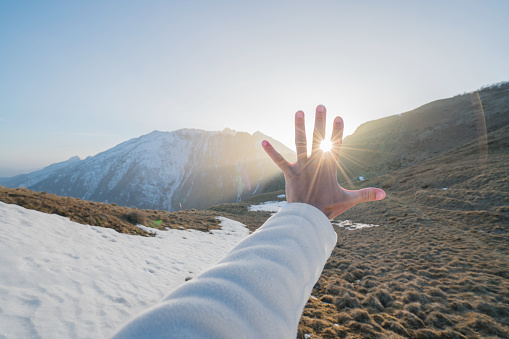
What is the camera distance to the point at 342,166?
59062mm

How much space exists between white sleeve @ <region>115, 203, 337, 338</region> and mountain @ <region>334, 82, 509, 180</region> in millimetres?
55228

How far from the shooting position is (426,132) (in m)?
52.6

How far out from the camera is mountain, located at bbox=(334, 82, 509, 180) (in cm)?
4547

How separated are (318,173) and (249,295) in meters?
1.94

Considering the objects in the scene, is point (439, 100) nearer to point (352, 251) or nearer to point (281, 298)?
point (352, 251)

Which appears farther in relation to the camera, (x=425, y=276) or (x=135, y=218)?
(x=135, y=218)

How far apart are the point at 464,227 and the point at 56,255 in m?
17.9

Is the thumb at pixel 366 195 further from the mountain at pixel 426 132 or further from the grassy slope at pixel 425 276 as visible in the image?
the mountain at pixel 426 132

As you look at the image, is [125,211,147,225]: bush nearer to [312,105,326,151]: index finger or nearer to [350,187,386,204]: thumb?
[312,105,326,151]: index finger

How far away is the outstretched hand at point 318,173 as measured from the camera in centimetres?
253

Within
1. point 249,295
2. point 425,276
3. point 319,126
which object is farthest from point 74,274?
point 425,276

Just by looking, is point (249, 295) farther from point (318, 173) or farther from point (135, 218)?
point (135, 218)

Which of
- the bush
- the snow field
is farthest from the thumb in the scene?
the bush

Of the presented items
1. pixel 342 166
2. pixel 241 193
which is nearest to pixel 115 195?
pixel 241 193
